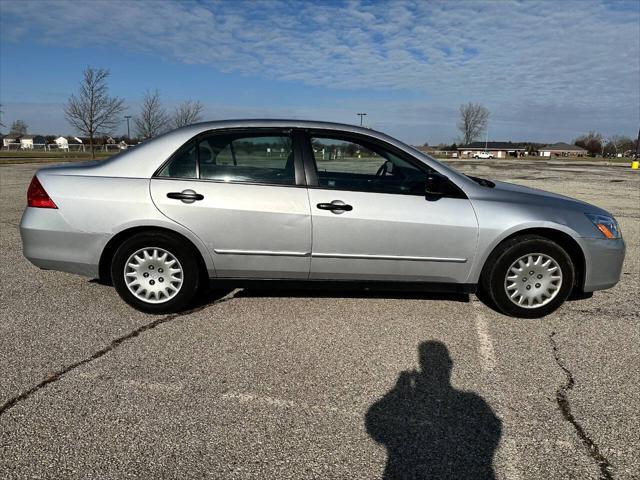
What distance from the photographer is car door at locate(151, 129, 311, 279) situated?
367 cm

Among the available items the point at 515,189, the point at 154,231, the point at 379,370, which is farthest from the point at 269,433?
the point at 515,189

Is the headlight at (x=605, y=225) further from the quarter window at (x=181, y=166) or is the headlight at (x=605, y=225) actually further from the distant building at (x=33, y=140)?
the distant building at (x=33, y=140)

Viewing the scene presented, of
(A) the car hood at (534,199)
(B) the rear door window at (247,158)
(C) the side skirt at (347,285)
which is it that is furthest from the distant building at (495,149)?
(B) the rear door window at (247,158)

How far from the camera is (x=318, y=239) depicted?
370 cm

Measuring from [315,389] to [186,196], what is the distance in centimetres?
185

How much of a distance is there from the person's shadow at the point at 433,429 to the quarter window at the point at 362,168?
151 centimetres

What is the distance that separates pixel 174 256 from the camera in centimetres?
377

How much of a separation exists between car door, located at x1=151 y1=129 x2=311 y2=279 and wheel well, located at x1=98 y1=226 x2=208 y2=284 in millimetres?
135

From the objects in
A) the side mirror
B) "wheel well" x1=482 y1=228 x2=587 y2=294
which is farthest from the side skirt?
the side mirror

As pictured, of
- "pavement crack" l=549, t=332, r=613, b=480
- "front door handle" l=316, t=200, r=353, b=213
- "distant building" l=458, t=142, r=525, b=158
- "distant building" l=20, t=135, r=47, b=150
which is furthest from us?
"distant building" l=20, t=135, r=47, b=150

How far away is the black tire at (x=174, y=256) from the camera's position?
12.2 ft

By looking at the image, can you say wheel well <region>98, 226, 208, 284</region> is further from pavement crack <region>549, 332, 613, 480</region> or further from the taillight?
pavement crack <region>549, 332, 613, 480</region>

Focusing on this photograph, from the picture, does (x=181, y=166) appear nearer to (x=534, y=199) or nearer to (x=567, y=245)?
(x=534, y=199)

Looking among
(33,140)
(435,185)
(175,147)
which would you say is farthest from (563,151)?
(33,140)
